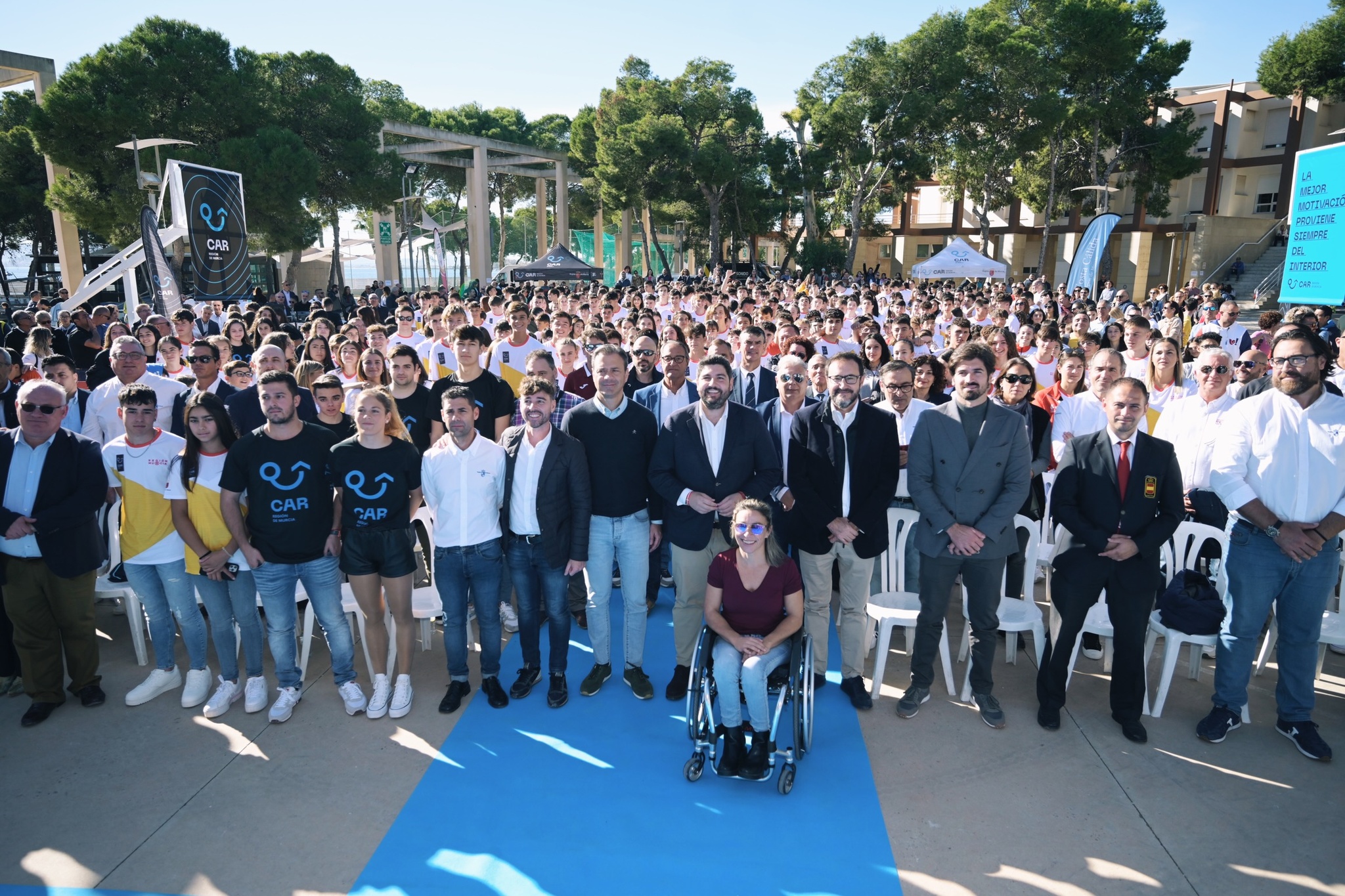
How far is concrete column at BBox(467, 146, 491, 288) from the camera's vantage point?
34969mm

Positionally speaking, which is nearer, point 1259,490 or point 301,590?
point 1259,490

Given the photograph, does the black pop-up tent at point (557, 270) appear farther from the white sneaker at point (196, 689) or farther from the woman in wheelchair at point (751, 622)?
the woman in wheelchair at point (751, 622)

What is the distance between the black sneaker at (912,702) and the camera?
3975mm

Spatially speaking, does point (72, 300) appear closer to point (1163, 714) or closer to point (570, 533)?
point (570, 533)

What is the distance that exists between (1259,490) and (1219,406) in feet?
4.25

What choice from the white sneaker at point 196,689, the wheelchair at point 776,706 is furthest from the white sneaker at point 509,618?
the wheelchair at point 776,706

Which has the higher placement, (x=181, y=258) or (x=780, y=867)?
(x=181, y=258)

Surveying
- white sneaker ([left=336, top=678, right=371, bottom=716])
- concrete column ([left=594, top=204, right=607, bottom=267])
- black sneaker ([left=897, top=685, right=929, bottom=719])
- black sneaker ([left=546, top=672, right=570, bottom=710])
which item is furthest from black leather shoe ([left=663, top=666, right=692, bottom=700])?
concrete column ([left=594, top=204, right=607, bottom=267])

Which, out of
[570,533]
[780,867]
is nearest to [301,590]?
[570,533]

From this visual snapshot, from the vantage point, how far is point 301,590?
4.41 meters

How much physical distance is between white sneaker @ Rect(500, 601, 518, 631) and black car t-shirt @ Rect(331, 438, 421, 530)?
1.43 m

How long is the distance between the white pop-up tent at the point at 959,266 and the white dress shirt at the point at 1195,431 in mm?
18139

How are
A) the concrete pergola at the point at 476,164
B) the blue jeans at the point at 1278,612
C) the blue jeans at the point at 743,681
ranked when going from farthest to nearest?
the concrete pergola at the point at 476,164, the blue jeans at the point at 1278,612, the blue jeans at the point at 743,681

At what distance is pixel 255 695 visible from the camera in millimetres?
4098
